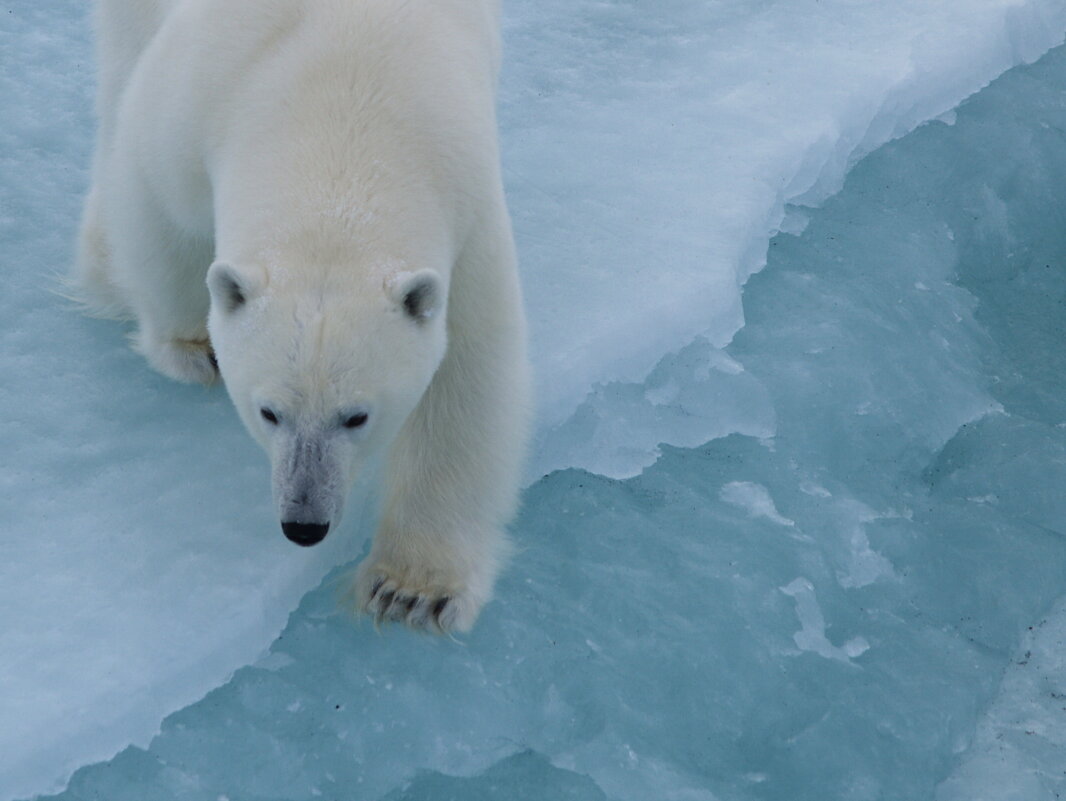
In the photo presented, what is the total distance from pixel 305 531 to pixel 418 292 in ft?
1.50

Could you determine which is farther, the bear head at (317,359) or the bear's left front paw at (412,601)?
the bear's left front paw at (412,601)

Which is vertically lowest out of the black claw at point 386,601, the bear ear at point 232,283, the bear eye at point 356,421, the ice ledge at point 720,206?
the black claw at point 386,601

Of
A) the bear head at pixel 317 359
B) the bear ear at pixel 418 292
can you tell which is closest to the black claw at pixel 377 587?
the bear head at pixel 317 359

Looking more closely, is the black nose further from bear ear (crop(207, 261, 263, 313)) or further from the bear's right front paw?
the bear's right front paw

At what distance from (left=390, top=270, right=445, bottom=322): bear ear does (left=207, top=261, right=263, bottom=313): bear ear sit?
0.75ft

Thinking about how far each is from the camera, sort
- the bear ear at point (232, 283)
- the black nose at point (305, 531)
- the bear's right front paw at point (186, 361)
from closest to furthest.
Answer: the bear ear at point (232, 283), the black nose at point (305, 531), the bear's right front paw at point (186, 361)

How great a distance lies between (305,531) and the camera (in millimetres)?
2336

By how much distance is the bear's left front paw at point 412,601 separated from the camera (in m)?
2.84

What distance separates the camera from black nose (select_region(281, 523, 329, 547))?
233 centimetres

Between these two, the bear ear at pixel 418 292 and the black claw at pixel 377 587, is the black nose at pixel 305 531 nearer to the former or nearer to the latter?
the bear ear at pixel 418 292

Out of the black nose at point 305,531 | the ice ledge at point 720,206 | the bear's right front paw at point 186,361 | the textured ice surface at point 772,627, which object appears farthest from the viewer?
the ice ledge at point 720,206

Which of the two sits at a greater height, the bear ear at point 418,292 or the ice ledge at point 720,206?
the bear ear at point 418,292

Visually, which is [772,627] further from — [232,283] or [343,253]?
[232,283]

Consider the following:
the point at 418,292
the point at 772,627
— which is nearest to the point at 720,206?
the point at 772,627
